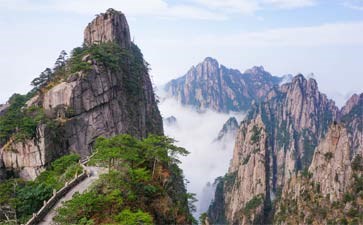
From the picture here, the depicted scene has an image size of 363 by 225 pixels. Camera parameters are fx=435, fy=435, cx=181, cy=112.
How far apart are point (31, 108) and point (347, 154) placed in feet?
222

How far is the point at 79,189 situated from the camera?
2878 centimetres

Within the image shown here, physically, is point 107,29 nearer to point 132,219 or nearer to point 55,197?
point 55,197

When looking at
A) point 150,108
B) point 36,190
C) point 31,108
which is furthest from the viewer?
point 150,108

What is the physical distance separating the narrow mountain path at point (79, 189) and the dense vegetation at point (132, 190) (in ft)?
4.40

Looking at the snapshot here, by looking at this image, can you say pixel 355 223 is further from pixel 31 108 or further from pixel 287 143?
pixel 287 143

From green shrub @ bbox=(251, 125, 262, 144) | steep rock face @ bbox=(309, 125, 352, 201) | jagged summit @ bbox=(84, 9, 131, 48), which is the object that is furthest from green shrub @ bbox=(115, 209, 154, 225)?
green shrub @ bbox=(251, 125, 262, 144)

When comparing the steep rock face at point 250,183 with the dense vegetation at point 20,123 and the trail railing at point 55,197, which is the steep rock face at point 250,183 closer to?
the dense vegetation at point 20,123

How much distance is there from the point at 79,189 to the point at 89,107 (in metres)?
26.6

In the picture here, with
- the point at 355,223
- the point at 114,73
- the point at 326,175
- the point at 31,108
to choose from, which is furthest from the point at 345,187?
the point at 31,108

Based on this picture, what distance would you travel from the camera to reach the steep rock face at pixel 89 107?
48875 mm

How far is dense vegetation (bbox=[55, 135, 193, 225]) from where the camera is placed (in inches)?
874

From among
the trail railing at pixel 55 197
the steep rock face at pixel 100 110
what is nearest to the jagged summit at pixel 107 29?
the steep rock face at pixel 100 110

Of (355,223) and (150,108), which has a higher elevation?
(150,108)

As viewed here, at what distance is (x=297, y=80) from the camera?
7859 inches
